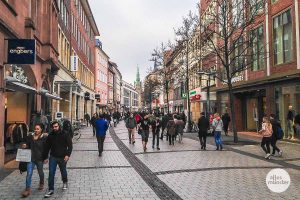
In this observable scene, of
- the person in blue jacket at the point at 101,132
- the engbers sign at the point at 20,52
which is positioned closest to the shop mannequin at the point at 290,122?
the person in blue jacket at the point at 101,132

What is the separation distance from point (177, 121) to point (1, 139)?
37.5 ft

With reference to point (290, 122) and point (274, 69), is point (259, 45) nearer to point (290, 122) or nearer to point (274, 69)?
point (274, 69)

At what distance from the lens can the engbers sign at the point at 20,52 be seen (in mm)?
13211

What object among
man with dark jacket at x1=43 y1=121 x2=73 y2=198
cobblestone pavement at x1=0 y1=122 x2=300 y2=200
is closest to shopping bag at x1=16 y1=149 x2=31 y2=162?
man with dark jacket at x1=43 y1=121 x2=73 y2=198

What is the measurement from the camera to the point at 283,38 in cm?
2264

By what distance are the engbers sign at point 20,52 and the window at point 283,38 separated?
14.2 metres

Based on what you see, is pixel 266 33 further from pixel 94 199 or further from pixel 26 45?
pixel 94 199

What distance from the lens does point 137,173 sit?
11617 mm

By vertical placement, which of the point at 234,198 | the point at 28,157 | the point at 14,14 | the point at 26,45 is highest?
the point at 14,14

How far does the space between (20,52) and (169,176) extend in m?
6.50

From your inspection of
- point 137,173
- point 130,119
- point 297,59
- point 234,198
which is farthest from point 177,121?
point 234,198

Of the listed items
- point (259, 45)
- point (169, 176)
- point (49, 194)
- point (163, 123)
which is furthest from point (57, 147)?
point (259, 45)

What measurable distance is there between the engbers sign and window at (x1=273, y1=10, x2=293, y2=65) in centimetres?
1423

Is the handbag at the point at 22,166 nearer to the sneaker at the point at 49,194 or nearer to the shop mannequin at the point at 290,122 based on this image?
the sneaker at the point at 49,194
